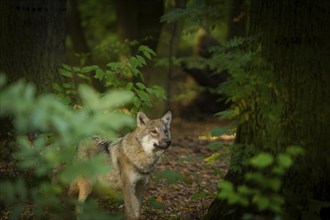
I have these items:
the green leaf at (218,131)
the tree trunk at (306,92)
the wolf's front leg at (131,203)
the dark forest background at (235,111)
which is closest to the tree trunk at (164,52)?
the dark forest background at (235,111)

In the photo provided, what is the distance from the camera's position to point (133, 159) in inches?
312

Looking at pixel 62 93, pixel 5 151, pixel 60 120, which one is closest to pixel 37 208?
pixel 60 120

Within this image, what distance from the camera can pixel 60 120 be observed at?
3.40 m

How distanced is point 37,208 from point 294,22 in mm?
3464

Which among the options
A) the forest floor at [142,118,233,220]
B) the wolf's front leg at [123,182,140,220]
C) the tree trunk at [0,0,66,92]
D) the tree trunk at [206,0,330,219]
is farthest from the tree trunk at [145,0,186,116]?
the tree trunk at [206,0,330,219]

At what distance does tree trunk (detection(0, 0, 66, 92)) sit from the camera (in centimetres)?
1034

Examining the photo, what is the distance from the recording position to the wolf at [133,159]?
25.8 feet

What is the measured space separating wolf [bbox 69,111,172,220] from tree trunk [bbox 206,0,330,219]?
2298 mm

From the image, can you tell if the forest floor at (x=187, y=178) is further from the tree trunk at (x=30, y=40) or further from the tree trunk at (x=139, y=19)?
the tree trunk at (x=139, y=19)

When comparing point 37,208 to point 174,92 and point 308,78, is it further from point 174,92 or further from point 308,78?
point 174,92

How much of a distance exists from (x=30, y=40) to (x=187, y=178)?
374cm

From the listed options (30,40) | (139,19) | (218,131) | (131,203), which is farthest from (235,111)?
(139,19)

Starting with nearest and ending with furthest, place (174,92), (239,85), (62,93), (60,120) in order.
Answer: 1. (60,120)
2. (239,85)
3. (62,93)
4. (174,92)

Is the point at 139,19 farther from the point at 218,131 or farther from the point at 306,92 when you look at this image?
the point at 306,92
